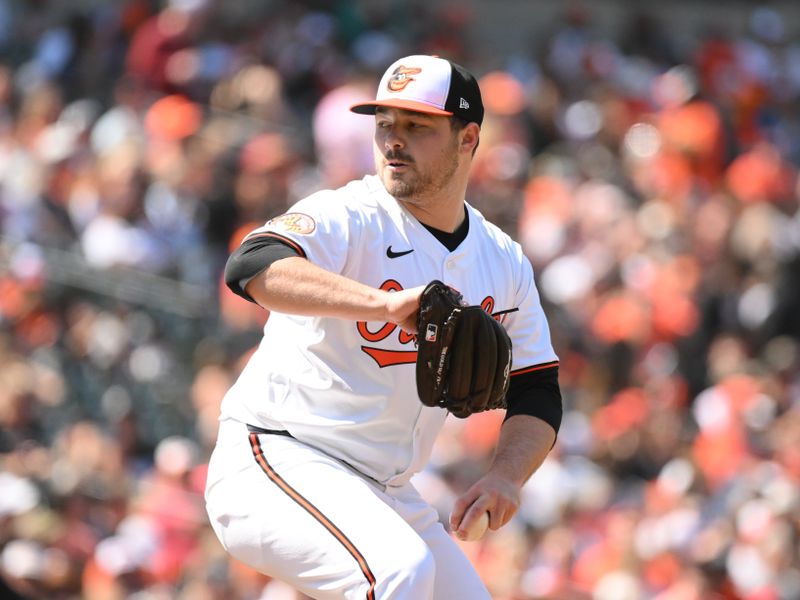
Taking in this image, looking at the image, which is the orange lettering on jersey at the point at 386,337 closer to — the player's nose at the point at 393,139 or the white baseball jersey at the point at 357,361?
the white baseball jersey at the point at 357,361

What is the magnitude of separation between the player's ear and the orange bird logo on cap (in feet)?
0.82

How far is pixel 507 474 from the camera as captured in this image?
400 cm

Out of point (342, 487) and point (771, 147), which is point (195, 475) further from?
point (771, 147)

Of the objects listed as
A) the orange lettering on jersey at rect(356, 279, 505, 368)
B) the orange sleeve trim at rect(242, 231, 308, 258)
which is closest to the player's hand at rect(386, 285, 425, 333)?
the orange sleeve trim at rect(242, 231, 308, 258)

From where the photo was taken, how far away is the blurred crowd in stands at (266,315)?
26.3ft

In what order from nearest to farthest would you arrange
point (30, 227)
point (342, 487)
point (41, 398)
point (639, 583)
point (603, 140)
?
point (342, 487) < point (639, 583) < point (41, 398) < point (30, 227) < point (603, 140)

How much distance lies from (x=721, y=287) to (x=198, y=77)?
14.4 feet

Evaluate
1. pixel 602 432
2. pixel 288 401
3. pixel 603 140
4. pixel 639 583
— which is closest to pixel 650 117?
pixel 603 140

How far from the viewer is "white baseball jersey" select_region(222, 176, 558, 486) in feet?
12.8

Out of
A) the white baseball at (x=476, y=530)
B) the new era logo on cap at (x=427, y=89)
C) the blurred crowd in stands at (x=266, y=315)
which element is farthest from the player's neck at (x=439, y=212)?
the blurred crowd in stands at (x=266, y=315)

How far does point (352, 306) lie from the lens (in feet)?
11.5

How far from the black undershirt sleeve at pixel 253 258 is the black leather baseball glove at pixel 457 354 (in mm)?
425

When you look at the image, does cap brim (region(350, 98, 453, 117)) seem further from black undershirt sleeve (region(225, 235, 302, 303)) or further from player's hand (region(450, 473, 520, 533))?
player's hand (region(450, 473, 520, 533))

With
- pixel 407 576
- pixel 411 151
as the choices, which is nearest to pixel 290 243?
pixel 411 151
